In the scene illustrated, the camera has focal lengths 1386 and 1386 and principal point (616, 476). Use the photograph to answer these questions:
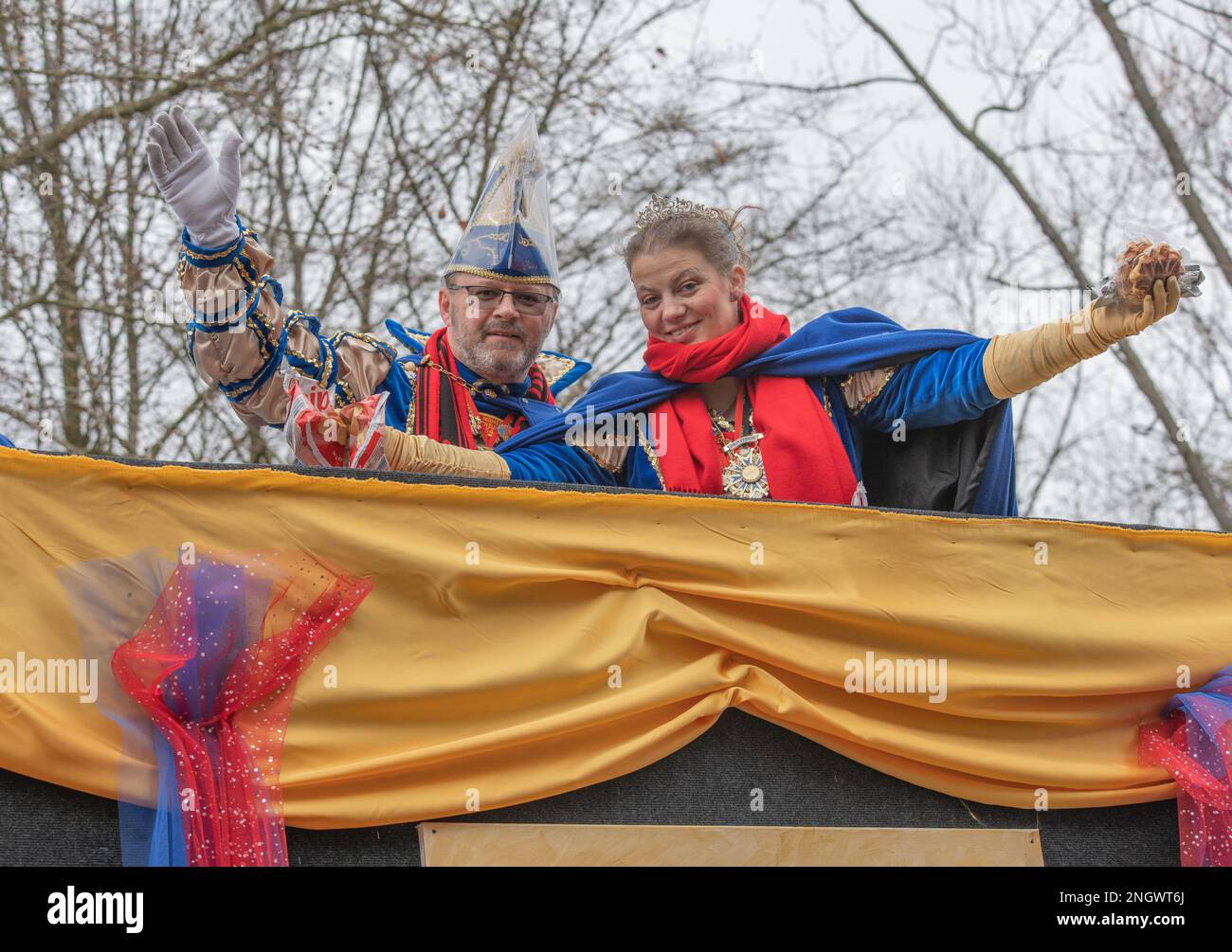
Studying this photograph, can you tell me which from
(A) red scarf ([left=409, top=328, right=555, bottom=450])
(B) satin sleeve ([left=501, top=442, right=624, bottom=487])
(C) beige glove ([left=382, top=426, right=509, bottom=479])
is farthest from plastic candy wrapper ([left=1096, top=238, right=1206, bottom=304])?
(A) red scarf ([left=409, top=328, right=555, bottom=450])

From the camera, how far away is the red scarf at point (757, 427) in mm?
2973

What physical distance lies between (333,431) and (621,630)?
664mm

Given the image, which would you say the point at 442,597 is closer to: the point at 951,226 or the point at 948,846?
the point at 948,846

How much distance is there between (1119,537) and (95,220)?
551cm

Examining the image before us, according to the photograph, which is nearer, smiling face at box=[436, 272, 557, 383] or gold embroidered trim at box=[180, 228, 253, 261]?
gold embroidered trim at box=[180, 228, 253, 261]

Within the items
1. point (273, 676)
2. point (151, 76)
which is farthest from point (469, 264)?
point (151, 76)

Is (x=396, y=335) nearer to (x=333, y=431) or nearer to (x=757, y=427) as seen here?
(x=757, y=427)

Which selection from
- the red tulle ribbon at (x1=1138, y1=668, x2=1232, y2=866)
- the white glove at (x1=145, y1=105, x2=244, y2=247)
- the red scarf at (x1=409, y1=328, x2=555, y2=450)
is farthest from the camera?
the red scarf at (x1=409, y1=328, x2=555, y2=450)

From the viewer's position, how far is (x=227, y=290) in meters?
2.92

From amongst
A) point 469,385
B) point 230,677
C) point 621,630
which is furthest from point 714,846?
point 469,385

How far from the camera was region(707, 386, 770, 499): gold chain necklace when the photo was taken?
3.01 metres

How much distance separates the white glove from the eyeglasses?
0.81m

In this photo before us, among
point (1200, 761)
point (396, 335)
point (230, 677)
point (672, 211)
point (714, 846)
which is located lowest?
point (714, 846)

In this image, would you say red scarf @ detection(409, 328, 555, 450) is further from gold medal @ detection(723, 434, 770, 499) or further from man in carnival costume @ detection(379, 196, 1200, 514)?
gold medal @ detection(723, 434, 770, 499)
